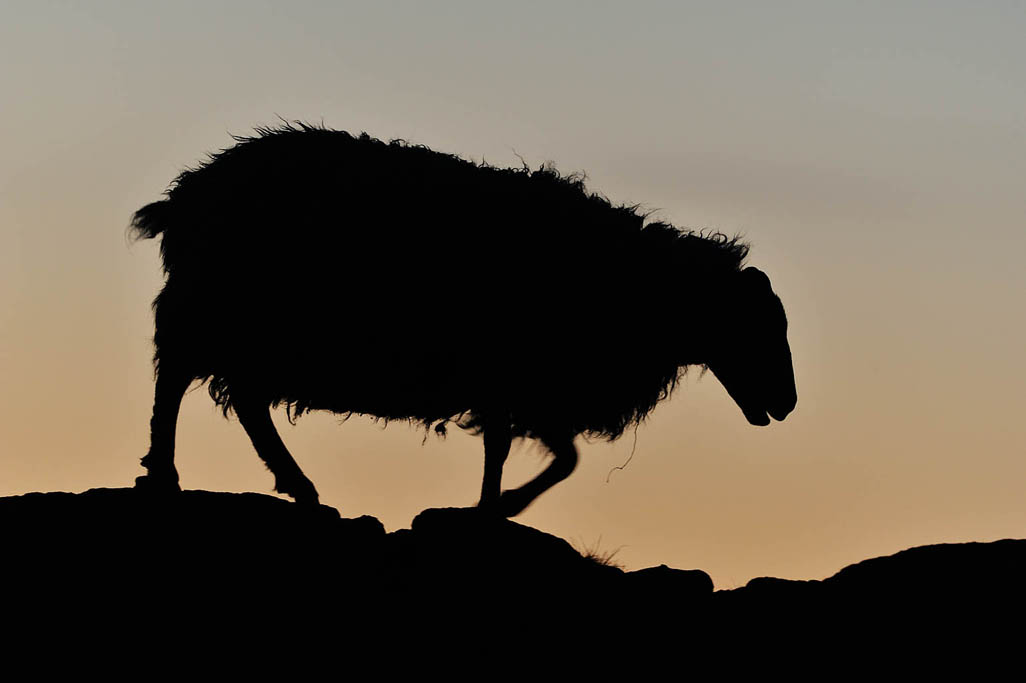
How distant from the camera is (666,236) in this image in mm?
13219

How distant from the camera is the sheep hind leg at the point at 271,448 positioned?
1252 cm

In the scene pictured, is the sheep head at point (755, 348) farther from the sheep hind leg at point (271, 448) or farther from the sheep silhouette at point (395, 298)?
the sheep hind leg at point (271, 448)

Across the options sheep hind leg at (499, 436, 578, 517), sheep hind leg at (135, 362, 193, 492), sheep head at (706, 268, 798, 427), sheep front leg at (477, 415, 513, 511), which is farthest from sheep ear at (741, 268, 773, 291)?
sheep hind leg at (135, 362, 193, 492)

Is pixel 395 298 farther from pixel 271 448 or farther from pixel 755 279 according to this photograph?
pixel 755 279

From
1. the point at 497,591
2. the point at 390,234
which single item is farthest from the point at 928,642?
the point at 390,234

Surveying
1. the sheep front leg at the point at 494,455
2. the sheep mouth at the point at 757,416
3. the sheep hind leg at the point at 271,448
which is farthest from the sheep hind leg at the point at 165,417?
the sheep mouth at the point at 757,416

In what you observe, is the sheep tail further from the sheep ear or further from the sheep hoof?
the sheep ear

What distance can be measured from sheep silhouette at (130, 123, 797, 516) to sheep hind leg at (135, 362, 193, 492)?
0.02 meters

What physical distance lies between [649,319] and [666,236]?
0.83 meters

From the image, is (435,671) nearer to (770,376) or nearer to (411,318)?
(411,318)

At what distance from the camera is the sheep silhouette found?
1194 centimetres

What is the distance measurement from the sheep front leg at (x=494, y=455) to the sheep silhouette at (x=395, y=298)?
0.02 meters

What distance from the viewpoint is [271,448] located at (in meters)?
12.6

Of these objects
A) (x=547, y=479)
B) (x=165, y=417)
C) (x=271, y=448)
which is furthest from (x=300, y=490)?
(x=547, y=479)
